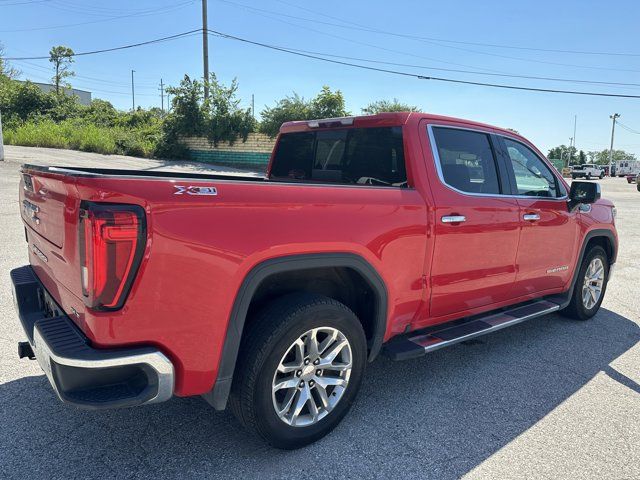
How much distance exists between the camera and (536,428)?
9.88 ft

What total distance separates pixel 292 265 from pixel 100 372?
100 cm

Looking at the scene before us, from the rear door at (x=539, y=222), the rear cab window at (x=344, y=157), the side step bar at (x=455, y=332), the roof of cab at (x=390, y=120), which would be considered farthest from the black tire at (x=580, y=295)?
the rear cab window at (x=344, y=157)

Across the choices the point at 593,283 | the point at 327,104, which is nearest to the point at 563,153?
the point at 327,104

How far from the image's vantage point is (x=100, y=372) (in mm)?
2010

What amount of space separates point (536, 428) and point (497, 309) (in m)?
1.25

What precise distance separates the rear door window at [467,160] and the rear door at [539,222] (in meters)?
0.26

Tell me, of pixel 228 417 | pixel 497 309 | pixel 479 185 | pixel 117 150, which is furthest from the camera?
pixel 117 150

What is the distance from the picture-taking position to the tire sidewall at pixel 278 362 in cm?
245

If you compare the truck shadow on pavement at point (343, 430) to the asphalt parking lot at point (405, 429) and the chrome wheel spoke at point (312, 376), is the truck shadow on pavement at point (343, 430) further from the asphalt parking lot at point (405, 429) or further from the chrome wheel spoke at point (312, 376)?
the chrome wheel spoke at point (312, 376)

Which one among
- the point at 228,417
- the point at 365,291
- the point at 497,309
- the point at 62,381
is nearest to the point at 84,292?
the point at 62,381

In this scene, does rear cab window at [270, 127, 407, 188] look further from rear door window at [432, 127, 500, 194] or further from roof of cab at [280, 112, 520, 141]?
rear door window at [432, 127, 500, 194]

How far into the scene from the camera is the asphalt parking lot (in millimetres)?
2531

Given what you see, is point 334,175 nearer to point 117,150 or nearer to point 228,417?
point 228,417

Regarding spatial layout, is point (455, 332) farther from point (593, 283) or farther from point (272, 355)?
point (593, 283)
